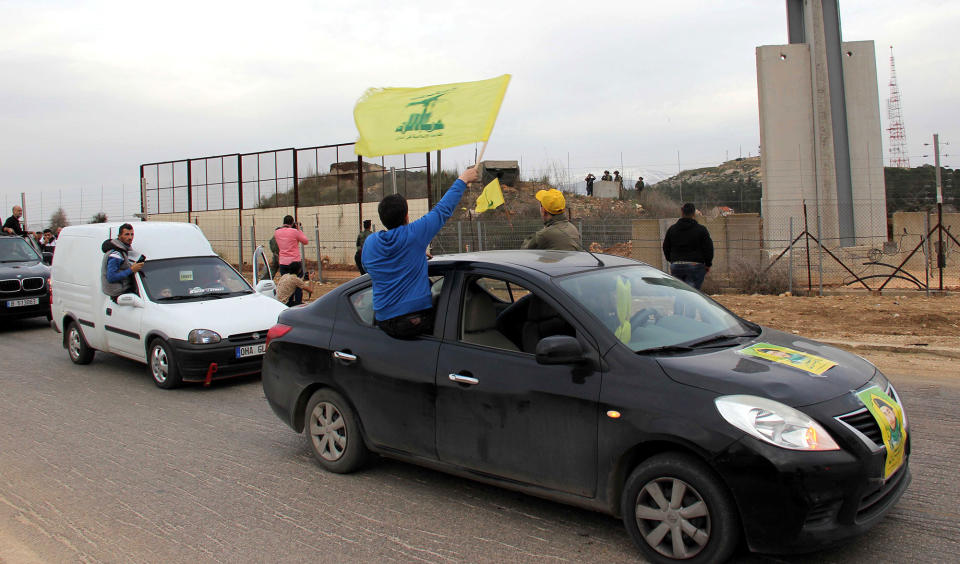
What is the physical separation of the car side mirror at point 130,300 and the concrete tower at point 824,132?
17.9 m

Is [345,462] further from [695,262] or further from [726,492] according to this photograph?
[695,262]

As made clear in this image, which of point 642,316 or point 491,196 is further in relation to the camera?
point 491,196

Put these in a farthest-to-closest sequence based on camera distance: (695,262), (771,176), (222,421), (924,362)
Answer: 1. (771,176)
2. (695,262)
3. (924,362)
4. (222,421)

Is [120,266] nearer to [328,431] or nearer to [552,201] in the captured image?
[328,431]

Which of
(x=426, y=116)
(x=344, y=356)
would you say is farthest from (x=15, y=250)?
(x=344, y=356)

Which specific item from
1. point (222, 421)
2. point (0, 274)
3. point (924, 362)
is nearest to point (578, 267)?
point (222, 421)

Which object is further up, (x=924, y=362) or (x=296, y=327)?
(x=296, y=327)

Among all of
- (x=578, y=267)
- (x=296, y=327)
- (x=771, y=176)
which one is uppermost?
(x=771, y=176)

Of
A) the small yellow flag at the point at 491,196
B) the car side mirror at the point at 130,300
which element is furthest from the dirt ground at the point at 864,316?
the car side mirror at the point at 130,300

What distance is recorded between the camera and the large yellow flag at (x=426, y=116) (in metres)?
6.02

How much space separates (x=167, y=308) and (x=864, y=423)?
7.68m

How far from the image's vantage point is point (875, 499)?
134 inches

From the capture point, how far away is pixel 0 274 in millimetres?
13867

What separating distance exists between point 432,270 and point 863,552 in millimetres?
2928
